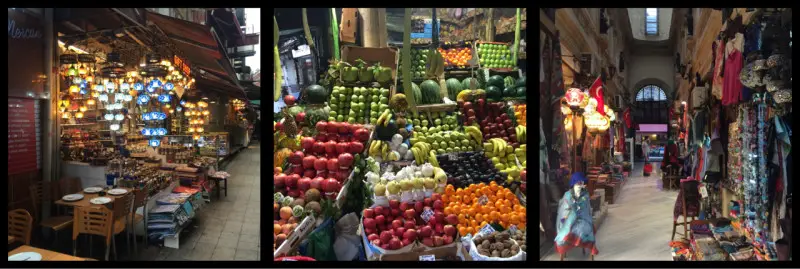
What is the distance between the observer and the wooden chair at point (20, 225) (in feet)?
12.7

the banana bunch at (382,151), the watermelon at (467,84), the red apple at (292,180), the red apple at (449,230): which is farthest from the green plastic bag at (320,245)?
the watermelon at (467,84)

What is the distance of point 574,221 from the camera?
12.7ft

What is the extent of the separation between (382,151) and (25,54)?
9.37ft

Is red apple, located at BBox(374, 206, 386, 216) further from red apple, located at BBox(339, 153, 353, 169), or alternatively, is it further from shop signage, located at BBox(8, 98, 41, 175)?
shop signage, located at BBox(8, 98, 41, 175)

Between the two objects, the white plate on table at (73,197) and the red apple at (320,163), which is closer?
the white plate on table at (73,197)

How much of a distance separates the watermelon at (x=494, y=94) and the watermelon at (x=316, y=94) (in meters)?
1.45

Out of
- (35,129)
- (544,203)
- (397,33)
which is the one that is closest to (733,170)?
(544,203)

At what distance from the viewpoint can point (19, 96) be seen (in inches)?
156

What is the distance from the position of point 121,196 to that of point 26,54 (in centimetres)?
129

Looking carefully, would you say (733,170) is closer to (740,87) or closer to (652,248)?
(740,87)

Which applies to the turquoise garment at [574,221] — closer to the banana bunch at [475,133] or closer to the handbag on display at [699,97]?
the banana bunch at [475,133]

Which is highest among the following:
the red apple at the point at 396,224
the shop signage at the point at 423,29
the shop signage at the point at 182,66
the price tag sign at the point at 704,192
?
the shop signage at the point at 423,29

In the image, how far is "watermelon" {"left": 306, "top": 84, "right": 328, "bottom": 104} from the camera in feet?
15.0

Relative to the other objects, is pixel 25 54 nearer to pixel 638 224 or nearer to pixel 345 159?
pixel 345 159
